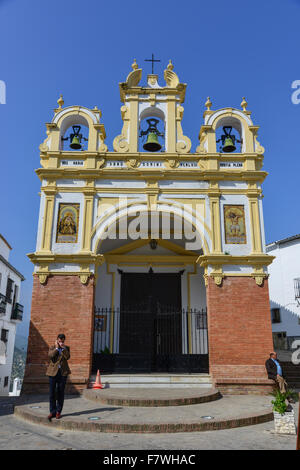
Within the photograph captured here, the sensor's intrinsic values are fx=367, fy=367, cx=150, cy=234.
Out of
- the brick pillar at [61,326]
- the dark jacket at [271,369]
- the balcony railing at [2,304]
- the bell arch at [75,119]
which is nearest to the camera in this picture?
the dark jacket at [271,369]

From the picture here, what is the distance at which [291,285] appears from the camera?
925 inches

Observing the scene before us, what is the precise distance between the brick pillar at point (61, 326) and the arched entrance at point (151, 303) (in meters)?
1.83

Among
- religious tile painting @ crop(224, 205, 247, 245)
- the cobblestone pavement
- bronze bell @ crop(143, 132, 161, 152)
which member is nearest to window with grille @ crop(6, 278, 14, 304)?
bronze bell @ crop(143, 132, 161, 152)

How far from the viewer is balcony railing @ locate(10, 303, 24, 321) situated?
26.9m

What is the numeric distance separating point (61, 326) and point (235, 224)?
667 centimetres

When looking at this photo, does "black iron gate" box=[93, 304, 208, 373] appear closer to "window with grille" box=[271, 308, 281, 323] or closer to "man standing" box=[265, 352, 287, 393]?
"man standing" box=[265, 352, 287, 393]

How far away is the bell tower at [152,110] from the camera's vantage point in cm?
1344

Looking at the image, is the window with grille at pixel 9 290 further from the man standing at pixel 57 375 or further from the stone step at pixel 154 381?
the man standing at pixel 57 375

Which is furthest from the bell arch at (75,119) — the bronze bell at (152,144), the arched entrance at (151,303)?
the arched entrance at (151,303)

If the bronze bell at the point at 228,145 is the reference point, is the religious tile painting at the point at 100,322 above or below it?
below

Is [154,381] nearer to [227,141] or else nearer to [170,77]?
[227,141]

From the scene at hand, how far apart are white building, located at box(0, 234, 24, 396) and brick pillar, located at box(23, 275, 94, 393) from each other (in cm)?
1322
